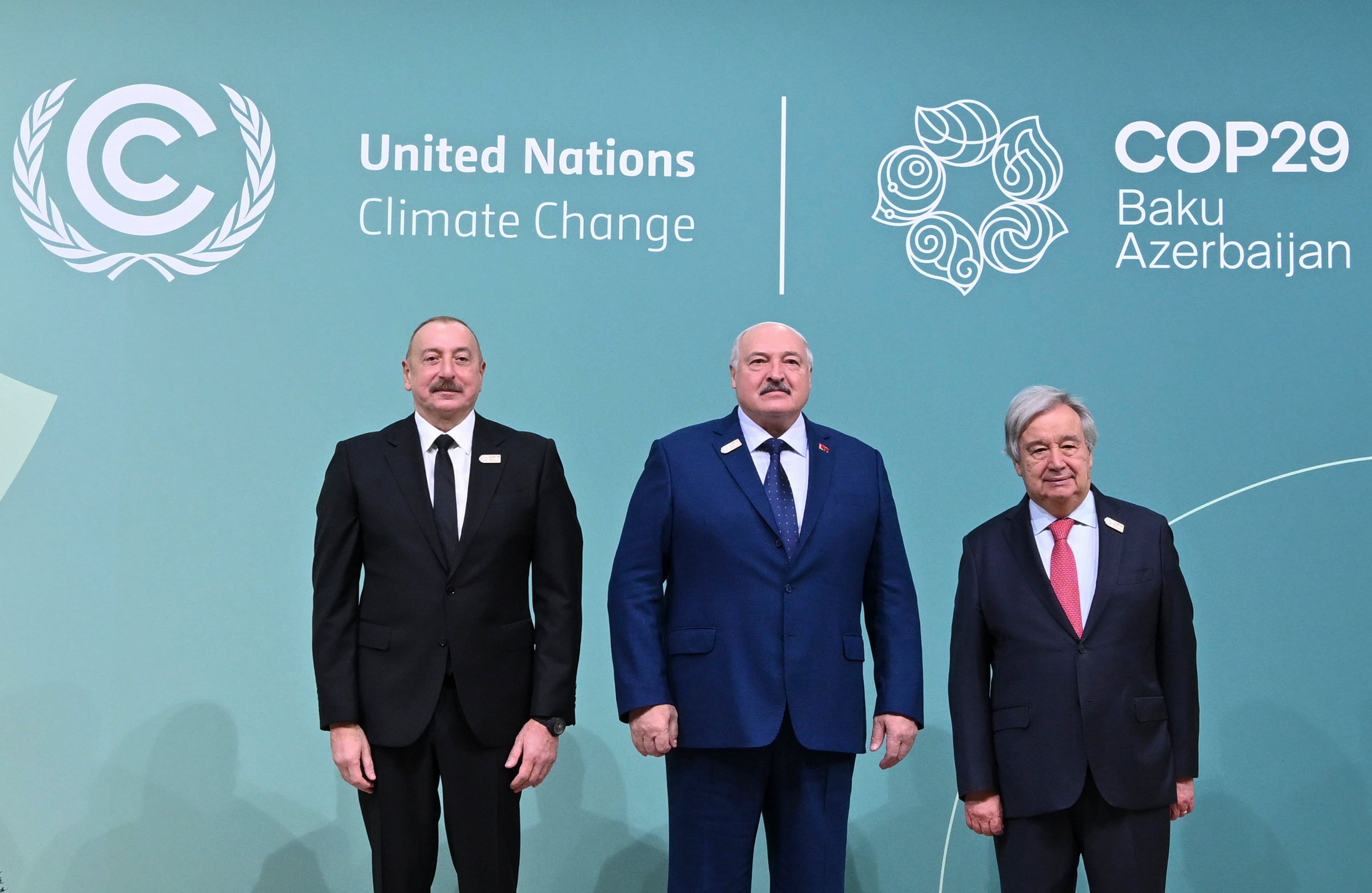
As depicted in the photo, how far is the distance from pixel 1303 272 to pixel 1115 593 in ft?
6.28

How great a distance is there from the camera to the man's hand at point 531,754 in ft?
9.02

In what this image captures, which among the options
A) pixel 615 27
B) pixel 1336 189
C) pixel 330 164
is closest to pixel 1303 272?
pixel 1336 189

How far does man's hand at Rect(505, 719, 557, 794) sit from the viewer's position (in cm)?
275

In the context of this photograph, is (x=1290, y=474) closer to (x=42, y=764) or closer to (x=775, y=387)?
(x=775, y=387)

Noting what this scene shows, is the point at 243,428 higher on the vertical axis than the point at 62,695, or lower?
higher

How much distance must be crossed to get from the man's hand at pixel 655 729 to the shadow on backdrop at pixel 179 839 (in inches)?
64.9

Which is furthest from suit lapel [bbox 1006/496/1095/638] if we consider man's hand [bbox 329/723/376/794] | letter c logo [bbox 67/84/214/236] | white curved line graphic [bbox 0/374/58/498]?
white curved line graphic [bbox 0/374/58/498]

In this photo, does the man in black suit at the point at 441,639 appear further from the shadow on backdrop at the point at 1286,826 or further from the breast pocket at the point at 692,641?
the shadow on backdrop at the point at 1286,826

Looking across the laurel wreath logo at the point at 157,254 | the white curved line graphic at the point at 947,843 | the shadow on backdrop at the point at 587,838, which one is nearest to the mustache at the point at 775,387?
the shadow on backdrop at the point at 587,838

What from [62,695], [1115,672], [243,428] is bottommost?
[62,695]

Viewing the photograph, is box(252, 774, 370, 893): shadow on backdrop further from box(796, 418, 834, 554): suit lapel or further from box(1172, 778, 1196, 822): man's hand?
box(1172, 778, 1196, 822): man's hand

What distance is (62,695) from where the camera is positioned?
3797 millimetres

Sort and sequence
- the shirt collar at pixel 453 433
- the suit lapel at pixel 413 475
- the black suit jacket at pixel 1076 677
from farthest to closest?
1. the shirt collar at pixel 453 433
2. the suit lapel at pixel 413 475
3. the black suit jacket at pixel 1076 677

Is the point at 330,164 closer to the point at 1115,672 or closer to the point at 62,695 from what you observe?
the point at 62,695
